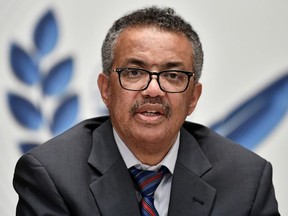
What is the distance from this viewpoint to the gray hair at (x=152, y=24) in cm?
261

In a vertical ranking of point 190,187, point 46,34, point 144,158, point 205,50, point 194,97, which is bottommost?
point 190,187

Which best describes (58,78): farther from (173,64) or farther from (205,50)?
(173,64)

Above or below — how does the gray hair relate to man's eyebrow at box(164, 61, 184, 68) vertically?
above

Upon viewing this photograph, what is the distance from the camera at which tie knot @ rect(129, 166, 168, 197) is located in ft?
8.39

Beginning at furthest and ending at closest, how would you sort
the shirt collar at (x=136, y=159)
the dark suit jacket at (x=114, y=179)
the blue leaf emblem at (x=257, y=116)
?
the blue leaf emblem at (x=257, y=116), the shirt collar at (x=136, y=159), the dark suit jacket at (x=114, y=179)

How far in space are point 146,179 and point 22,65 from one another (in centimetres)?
140

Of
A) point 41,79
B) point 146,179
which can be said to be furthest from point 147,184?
point 41,79

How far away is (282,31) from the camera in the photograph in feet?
12.5

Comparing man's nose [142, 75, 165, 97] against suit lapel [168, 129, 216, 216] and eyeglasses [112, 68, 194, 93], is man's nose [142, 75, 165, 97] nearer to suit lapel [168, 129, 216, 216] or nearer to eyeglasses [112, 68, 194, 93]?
eyeglasses [112, 68, 194, 93]

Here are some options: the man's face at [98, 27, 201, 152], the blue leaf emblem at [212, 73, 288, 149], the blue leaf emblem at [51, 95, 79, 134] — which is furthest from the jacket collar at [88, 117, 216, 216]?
the blue leaf emblem at [212, 73, 288, 149]

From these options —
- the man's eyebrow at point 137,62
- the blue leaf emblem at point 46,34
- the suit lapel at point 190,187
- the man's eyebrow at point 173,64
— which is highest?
the blue leaf emblem at point 46,34

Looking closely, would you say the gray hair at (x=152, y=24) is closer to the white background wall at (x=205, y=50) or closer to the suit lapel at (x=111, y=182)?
the suit lapel at (x=111, y=182)

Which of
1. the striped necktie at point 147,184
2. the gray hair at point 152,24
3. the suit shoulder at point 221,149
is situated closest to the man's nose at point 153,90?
the gray hair at point 152,24

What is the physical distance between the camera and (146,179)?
2596 mm
